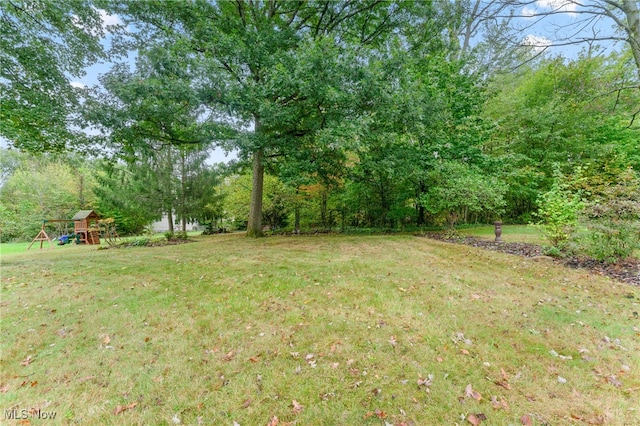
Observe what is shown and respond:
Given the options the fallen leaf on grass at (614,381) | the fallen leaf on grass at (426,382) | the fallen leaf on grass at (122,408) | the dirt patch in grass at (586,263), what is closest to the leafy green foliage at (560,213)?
the dirt patch in grass at (586,263)

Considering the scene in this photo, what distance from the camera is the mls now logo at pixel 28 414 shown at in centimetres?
203

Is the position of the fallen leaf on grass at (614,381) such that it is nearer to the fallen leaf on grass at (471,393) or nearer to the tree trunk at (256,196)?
the fallen leaf on grass at (471,393)

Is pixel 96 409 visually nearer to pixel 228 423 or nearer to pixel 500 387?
pixel 228 423

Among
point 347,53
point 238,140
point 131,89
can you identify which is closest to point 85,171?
point 131,89

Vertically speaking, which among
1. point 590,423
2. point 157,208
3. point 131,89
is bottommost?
point 590,423

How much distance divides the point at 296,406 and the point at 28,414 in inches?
81.8

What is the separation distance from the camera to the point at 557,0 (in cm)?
579

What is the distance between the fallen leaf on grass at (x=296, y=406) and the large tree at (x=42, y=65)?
26.5 feet

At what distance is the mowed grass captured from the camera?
2.11 m

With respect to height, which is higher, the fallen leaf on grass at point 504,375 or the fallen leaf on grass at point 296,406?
the fallen leaf on grass at point 296,406

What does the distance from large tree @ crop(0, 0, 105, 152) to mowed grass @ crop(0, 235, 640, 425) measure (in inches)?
150

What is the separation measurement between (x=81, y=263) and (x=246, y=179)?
7722 mm

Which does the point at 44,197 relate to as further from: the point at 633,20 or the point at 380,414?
the point at 633,20

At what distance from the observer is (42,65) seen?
20.8ft
